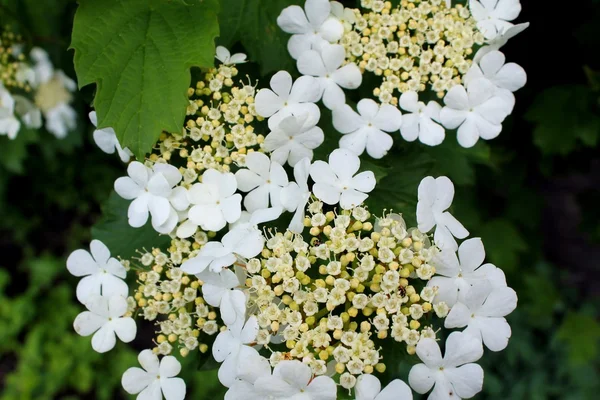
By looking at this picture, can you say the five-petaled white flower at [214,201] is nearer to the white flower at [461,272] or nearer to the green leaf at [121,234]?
the green leaf at [121,234]

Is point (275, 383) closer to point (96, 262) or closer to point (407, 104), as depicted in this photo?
point (96, 262)

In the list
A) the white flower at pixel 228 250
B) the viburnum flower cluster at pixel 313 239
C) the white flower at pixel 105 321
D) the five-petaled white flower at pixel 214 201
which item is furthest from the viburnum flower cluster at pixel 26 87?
the white flower at pixel 228 250

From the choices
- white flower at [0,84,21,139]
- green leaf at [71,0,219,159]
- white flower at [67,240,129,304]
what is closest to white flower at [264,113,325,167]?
green leaf at [71,0,219,159]

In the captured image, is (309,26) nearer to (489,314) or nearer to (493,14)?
(493,14)

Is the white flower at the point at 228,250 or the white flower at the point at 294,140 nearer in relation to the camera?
the white flower at the point at 228,250

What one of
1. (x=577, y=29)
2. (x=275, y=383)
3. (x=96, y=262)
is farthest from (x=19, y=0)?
(x=577, y=29)

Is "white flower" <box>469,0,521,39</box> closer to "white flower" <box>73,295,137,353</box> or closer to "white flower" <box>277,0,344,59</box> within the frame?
"white flower" <box>277,0,344,59</box>

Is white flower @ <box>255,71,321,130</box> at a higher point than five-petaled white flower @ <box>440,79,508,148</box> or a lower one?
higher

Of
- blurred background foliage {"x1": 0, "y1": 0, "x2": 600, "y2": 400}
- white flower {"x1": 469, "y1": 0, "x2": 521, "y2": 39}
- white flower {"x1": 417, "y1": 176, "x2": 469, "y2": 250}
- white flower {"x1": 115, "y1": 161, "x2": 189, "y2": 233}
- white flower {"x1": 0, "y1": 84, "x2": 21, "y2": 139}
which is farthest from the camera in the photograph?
white flower {"x1": 0, "y1": 84, "x2": 21, "y2": 139}
